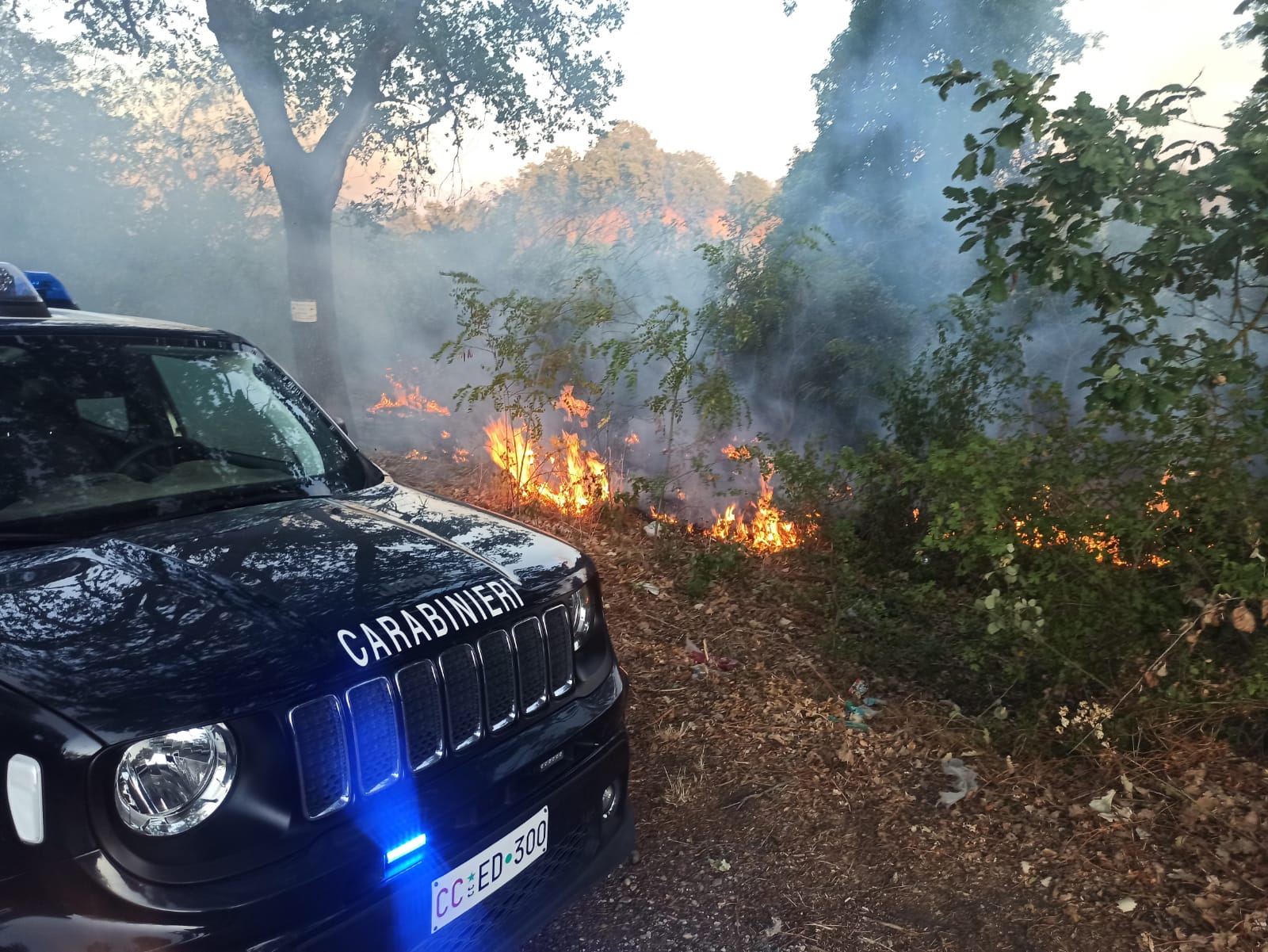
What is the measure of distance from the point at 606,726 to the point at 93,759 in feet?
4.63

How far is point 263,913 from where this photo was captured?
67.3 inches

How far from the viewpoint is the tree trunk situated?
10344 millimetres

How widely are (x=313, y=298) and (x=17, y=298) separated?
321 inches

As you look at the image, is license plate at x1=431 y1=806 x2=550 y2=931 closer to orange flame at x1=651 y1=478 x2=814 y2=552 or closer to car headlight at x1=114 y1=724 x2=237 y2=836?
car headlight at x1=114 y1=724 x2=237 y2=836

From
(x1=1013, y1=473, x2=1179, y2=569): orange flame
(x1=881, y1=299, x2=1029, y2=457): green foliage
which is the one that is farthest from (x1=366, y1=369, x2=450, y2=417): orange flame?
(x1=1013, y1=473, x2=1179, y2=569): orange flame

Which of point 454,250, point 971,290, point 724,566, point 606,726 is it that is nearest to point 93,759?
point 606,726

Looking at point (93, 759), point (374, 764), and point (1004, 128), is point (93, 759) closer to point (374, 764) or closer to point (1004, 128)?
point (374, 764)

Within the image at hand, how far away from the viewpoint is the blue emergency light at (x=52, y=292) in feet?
12.6

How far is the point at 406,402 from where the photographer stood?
1229 centimetres

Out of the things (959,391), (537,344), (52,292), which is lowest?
(959,391)

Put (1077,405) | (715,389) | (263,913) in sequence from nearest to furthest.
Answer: (263,913) → (715,389) → (1077,405)

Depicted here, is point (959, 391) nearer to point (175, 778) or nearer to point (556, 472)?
point (556, 472)

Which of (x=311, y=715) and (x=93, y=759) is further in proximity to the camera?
(x=311, y=715)

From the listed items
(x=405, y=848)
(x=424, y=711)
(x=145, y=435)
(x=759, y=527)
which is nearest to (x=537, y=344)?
(x=759, y=527)
